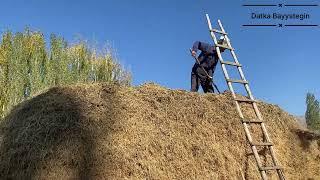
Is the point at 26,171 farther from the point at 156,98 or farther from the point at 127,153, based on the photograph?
the point at 156,98

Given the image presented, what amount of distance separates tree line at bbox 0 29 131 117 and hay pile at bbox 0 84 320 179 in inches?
542

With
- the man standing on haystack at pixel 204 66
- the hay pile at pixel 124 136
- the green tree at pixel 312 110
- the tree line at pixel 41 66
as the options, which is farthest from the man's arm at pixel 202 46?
the green tree at pixel 312 110

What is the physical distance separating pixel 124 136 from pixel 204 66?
357 cm

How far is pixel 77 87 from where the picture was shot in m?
6.98

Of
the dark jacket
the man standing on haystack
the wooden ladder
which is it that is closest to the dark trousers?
the man standing on haystack

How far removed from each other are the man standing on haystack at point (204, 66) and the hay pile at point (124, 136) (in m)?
1.05

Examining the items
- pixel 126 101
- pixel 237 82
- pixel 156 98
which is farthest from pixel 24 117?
pixel 237 82

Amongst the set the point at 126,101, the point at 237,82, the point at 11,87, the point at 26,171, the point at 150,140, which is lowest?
the point at 26,171

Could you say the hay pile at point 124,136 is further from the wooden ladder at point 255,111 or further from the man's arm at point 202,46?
the man's arm at point 202,46

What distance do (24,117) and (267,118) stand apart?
16.8ft

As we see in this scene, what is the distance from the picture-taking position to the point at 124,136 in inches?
269

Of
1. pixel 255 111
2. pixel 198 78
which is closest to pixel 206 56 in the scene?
pixel 198 78

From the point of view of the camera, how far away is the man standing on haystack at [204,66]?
9.67 meters

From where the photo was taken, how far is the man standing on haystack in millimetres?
9672
